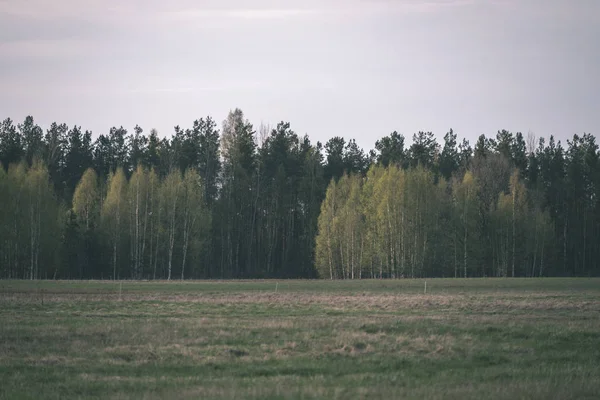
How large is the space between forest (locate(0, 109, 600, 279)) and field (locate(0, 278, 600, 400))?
50085mm

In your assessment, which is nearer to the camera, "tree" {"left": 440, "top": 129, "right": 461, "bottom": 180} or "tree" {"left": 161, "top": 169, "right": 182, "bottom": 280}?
"tree" {"left": 161, "top": 169, "right": 182, "bottom": 280}

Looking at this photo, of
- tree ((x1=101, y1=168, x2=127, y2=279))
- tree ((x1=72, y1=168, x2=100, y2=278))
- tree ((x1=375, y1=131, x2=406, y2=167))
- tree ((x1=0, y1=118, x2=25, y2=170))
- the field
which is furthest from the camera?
tree ((x1=375, y1=131, x2=406, y2=167))

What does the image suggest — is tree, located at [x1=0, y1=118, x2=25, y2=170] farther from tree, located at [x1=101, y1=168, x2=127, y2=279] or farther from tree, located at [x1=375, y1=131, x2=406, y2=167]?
tree, located at [x1=375, y1=131, x2=406, y2=167]

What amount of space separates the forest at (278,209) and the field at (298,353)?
5009 cm

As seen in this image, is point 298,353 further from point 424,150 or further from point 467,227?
point 424,150

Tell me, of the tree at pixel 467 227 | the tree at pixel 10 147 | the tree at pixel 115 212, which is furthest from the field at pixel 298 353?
the tree at pixel 10 147

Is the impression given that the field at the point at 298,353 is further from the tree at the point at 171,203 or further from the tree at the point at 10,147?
the tree at the point at 10,147

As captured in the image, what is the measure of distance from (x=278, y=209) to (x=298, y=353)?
84.8 m

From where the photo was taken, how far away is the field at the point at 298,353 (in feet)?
54.1

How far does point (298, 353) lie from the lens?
2169 centimetres

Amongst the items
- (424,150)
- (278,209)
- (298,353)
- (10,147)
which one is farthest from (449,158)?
(298,353)

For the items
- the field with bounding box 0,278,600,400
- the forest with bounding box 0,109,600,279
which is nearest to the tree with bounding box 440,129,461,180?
the forest with bounding box 0,109,600,279

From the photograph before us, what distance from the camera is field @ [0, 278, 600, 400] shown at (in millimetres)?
16484

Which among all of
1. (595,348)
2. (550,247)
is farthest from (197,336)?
(550,247)
